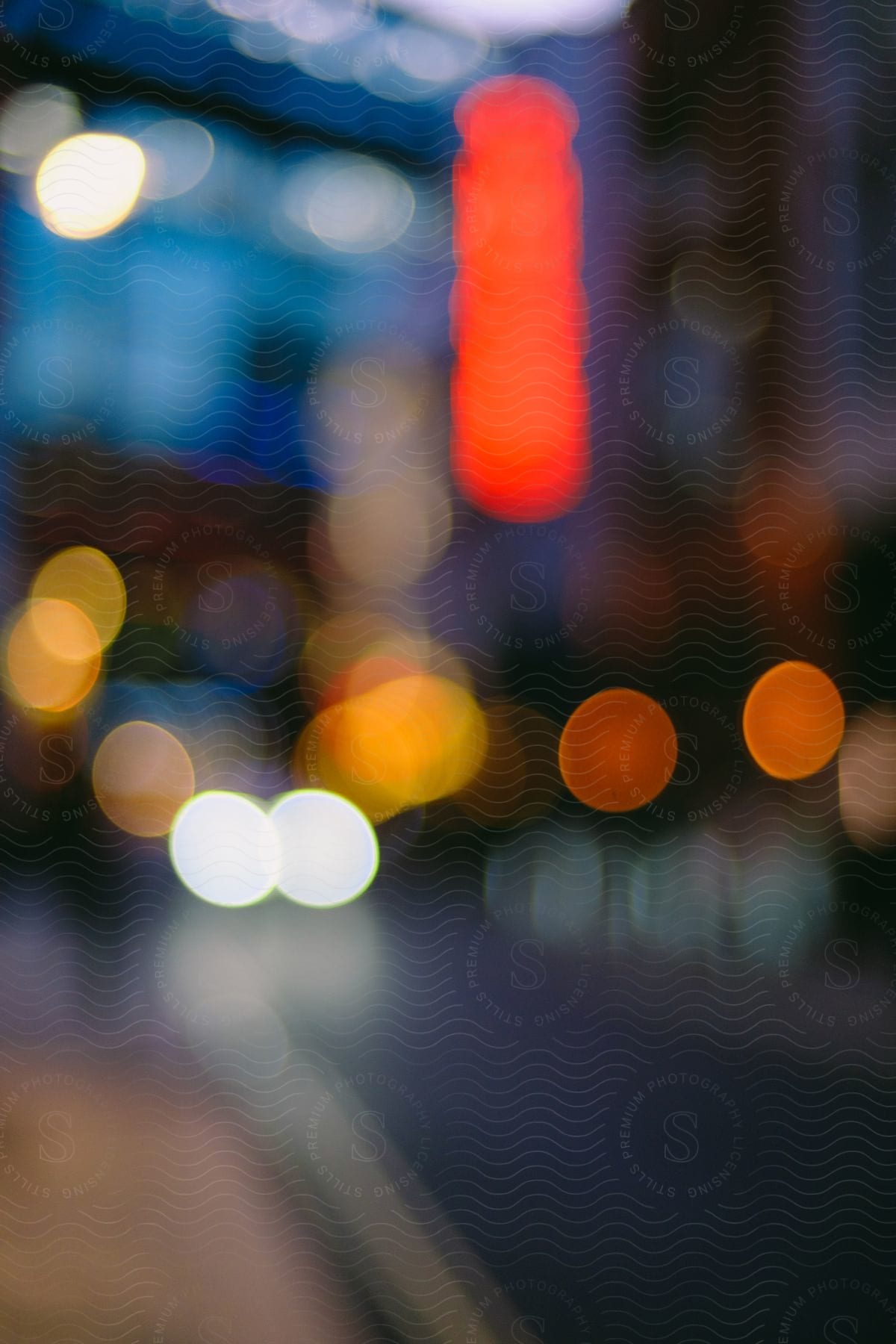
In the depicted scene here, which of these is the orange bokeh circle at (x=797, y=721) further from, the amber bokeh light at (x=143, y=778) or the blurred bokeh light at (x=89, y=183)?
the blurred bokeh light at (x=89, y=183)

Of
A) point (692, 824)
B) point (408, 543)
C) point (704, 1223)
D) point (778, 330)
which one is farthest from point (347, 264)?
point (704, 1223)

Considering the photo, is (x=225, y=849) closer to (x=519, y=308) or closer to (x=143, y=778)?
(x=143, y=778)

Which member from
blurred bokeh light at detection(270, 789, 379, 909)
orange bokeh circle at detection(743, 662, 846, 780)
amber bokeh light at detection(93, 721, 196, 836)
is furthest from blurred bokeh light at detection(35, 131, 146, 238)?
orange bokeh circle at detection(743, 662, 846, 780)

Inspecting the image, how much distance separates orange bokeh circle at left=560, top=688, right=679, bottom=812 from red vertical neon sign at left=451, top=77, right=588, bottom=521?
21 centimetres

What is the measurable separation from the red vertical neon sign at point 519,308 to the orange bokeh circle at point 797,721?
0.29m

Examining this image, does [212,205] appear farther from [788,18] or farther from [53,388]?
[788,18]

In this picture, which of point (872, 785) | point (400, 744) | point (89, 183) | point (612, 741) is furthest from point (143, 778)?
point (872, 785)

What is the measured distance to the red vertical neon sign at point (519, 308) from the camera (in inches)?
36.0

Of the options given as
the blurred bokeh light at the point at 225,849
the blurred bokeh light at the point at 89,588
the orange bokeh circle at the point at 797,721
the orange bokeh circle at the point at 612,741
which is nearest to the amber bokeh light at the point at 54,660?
the blurred bokeh light at the point at 89,588

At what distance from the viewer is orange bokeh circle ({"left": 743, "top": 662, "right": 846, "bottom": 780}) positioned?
919mm

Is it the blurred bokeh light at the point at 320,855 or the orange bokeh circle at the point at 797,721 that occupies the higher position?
the orange bokeh circle at the point at 797,721

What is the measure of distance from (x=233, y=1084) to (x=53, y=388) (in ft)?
2.37

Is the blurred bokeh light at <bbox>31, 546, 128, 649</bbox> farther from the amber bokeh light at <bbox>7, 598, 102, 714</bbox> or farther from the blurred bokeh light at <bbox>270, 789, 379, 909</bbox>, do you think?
the blurred bokeh light at <bbox>270, 789, 379, 909</bbox>

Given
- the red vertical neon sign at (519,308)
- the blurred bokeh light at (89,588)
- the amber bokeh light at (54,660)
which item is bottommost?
the amber bokeh light at (54,660)
